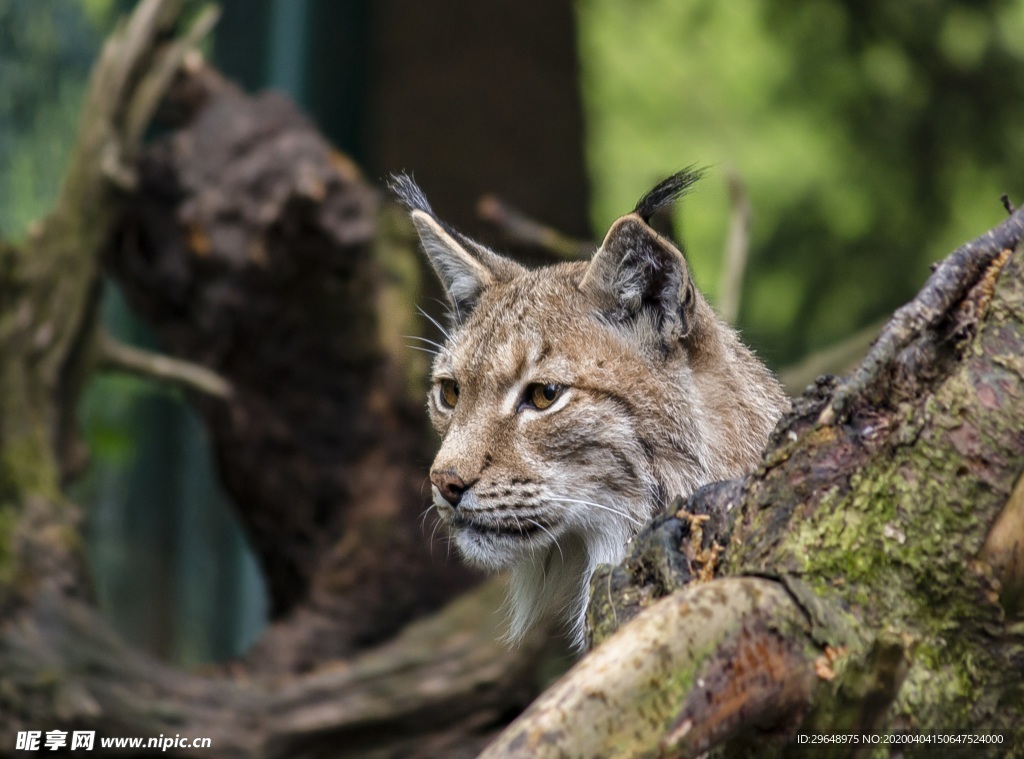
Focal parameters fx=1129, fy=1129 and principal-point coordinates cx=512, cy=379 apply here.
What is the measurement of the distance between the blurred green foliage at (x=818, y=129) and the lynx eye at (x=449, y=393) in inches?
233

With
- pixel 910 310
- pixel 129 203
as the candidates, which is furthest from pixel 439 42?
pixel 910 310

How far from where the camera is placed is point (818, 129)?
1035 centimetres

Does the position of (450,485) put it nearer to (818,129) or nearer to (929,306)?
(929,306)

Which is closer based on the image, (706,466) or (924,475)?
(924,475)

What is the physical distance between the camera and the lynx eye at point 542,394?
10.6 feet

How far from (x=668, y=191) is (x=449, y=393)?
1.07 m

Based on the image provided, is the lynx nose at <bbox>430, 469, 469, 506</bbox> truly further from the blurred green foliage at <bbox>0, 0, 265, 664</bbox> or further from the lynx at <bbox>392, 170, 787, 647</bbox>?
the blurred green foliage at <bbox>0, 0, 265, 664</bbox>

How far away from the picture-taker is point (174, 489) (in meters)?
8.61

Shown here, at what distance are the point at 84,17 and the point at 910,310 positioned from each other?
6.85m

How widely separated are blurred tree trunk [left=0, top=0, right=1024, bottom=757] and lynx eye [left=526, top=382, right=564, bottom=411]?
3.46 ft

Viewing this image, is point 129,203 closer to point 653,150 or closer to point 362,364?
point 362,364

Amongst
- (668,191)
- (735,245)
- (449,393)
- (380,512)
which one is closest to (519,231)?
(735,245)

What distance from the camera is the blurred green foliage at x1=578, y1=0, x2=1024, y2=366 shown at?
9562 millimetres

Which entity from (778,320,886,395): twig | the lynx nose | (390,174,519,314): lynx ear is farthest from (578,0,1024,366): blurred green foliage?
the lynx nose
